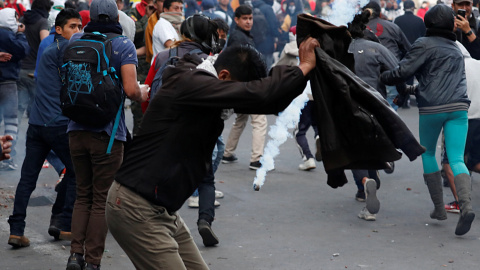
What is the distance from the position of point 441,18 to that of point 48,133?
3.72 meters

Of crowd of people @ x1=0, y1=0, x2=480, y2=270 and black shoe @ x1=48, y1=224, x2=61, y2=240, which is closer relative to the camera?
crowd of people @ x1=0, y1=0, x2=480, y2=270

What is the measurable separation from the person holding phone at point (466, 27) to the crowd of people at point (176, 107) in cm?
1

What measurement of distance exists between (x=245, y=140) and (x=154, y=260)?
8477mm

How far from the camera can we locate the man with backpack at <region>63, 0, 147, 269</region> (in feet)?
17.8

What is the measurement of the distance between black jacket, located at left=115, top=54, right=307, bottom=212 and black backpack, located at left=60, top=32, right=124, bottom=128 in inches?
71.1

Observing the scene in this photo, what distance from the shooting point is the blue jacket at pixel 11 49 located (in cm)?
962

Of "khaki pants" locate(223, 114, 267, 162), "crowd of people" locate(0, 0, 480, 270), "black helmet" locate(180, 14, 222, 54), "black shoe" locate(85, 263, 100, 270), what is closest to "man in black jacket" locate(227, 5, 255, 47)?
"crowd of people" locate(0, 0, 480, 270)

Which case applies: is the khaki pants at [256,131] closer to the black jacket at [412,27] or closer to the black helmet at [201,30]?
the black helmet at [201,30]

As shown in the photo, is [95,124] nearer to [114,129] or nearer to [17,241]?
[114,129]

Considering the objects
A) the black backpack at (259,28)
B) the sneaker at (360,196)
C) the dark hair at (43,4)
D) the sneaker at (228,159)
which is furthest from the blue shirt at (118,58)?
the black backpack at (259,28)

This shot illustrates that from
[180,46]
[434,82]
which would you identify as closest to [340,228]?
[434,82]

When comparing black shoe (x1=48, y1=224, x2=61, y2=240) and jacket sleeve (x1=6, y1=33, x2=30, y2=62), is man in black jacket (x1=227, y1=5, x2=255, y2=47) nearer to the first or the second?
jacket sleeve (x1=6, y1=33, x2=30, y2=62)

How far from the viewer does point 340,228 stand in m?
7.25

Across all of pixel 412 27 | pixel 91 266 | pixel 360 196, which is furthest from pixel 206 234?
pixel 412 27
